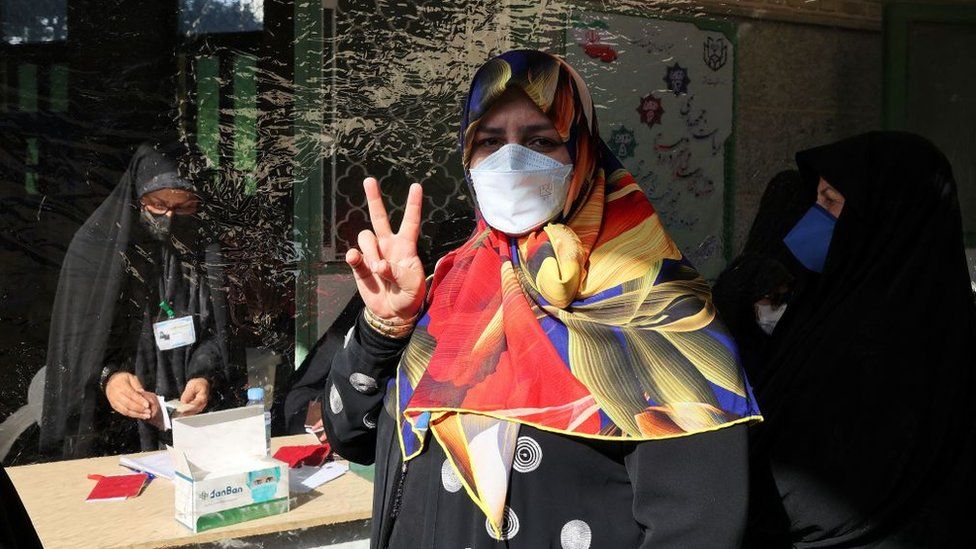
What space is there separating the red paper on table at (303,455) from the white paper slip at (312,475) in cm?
2

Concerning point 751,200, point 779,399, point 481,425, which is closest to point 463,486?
point 481,425

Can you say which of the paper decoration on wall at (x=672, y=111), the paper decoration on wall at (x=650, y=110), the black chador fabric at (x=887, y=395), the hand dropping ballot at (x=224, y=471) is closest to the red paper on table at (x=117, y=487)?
the hand dropping ballot at (x=224, y=471)

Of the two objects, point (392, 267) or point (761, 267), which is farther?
point (761, 267)

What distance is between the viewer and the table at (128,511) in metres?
1.95

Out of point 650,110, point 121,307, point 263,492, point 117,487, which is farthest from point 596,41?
point 117,487

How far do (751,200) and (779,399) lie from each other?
1655 mm

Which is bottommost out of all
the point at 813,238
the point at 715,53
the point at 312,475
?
the point at 312,475

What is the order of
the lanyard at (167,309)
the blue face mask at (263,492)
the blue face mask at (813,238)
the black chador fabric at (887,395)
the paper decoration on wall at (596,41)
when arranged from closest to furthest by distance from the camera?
the black chador fabric at (887,395)
the blue face mask at (263,492)
the blue face mask at (813,238)
the lanyard at (167,309)
the paper decoration on wall at (596,41)

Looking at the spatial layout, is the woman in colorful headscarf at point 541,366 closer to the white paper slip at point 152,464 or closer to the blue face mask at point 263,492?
the blue face mask at point 263,492

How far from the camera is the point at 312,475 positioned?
2395mm

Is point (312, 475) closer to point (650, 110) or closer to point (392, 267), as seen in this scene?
point (392, 267)

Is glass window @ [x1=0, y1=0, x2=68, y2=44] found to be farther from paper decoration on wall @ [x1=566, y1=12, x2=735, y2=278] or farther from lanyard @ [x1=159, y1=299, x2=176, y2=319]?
paper decoration on wall @ [x1=566, y1=12, x2=735, y2=278]

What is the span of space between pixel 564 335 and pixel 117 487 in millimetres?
1311

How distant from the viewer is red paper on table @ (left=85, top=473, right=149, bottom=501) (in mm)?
2156
